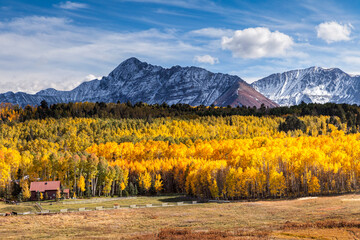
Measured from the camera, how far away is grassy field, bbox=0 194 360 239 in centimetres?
4959

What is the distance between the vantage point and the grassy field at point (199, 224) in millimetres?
49594

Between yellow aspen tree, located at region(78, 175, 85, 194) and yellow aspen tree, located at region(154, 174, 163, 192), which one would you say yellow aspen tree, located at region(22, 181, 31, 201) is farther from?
yellow aspen tree, located at region(154, 174, 163, 192)

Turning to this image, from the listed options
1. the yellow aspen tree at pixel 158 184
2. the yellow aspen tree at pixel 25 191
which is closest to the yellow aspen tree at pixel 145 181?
the yellow aspen tree at pixel 158 184

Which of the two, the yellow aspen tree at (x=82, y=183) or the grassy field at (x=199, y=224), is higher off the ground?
the yellow aspen tree at (x=82, y=183)

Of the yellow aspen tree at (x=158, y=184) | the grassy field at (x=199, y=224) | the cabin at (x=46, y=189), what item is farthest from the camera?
the yellow aspen tree at (x=158, y=184)

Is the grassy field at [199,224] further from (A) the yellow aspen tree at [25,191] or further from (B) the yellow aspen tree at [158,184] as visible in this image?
(B) the yellow aspen tree at [158,184]

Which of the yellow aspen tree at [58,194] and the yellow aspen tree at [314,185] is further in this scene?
the yellow aspen tree at [58,194]

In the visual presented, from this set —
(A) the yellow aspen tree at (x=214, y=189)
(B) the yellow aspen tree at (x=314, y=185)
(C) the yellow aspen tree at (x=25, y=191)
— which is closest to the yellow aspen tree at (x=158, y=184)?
(A) the yellow aspen tree at (x=214, y=189)

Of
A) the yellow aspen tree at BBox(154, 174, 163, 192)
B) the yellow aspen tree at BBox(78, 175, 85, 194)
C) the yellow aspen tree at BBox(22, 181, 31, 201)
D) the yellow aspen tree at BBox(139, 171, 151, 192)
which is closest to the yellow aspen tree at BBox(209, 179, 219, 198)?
the yellow aspen tree at BBox(154, 174, 163, 192)

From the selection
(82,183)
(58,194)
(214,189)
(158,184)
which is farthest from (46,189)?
(214,189)

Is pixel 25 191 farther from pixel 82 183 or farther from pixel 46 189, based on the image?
pixel 82 183

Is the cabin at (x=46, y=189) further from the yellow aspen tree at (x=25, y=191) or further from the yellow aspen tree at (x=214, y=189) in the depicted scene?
the yellow aspen tree at (x=214, y=189)

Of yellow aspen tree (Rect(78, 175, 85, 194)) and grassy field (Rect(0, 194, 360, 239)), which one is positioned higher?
yellow aspen tree (Rect(78, 175, 85, 194))

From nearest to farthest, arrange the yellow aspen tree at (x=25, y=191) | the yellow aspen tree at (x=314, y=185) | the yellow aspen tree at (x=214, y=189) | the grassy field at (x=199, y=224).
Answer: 1. the grassy field at (x=199, y=224)
2. the yellow aspen tree at (x=314, y=185)
3. the yellow aspen tree at (x=214, y=189)
4. the yellow aspen tree at (x=25, y=191)
